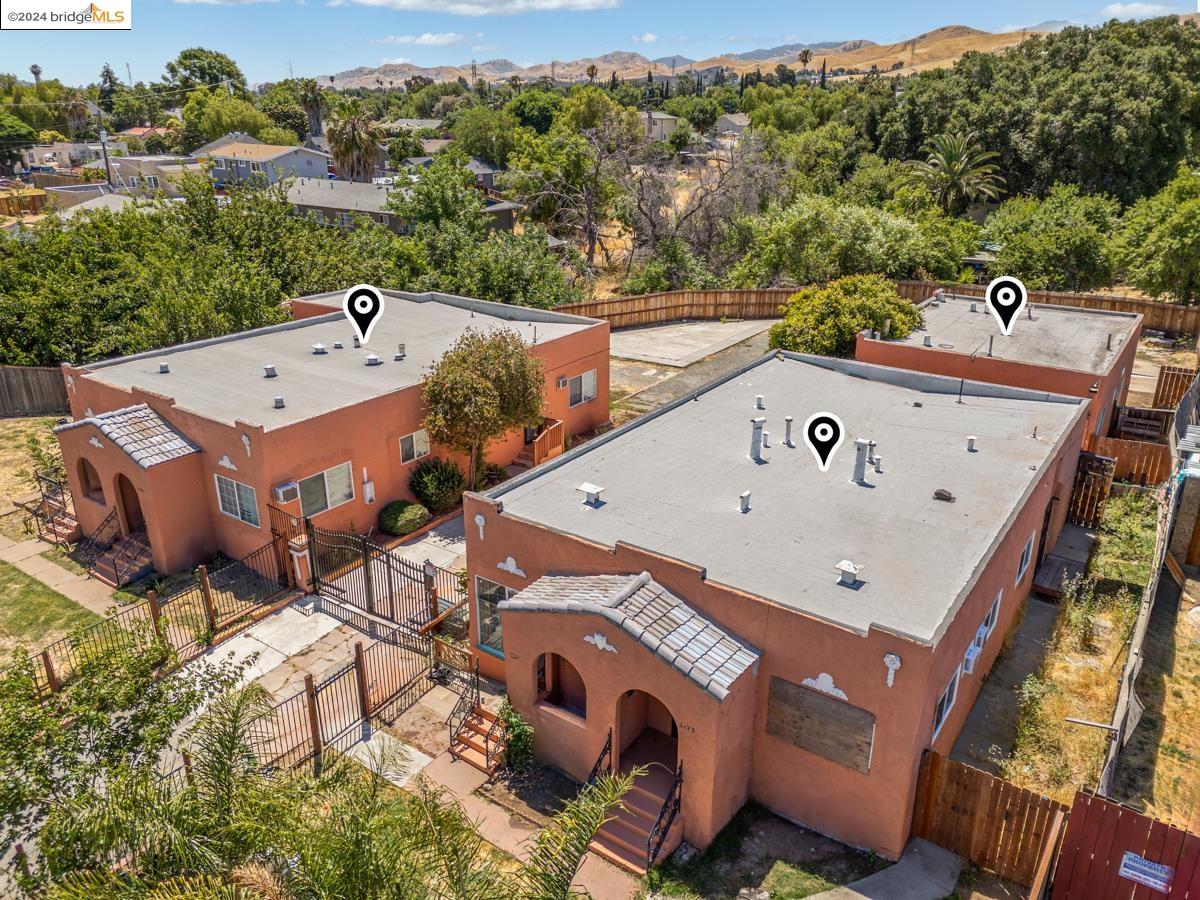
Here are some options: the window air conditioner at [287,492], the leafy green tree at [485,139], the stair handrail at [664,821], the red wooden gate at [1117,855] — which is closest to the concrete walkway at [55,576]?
the window air conditioner at [287,492]

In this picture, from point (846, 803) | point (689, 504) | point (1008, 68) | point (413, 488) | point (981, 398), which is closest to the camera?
point (846, 803)

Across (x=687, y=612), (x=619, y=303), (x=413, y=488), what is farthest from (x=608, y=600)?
(x=619, y=303)

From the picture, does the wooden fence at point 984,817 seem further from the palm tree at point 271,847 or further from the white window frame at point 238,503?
the white window frame at point 238,503

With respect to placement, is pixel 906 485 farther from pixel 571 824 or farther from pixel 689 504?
pixel 571 824

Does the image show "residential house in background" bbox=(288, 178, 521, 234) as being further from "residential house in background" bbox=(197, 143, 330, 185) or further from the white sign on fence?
the white sign on fence

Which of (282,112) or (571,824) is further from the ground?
(282,112)

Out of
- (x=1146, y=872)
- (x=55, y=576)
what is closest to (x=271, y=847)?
(x=1146, y=872)

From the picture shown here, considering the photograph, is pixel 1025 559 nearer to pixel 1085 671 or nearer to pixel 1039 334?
pixel 1085 671
